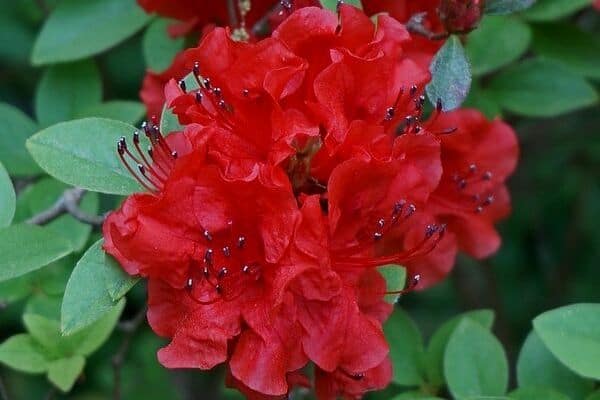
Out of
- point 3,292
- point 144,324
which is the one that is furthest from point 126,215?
point 144,324

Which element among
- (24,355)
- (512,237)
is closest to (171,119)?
(24,355)

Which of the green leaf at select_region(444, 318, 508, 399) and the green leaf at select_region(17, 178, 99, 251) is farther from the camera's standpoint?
the green leaf at select_region(17, 178, 99, 251)

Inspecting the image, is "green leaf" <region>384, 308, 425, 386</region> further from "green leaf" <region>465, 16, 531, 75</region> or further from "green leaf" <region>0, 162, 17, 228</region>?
"green leaf" <region>0, 162, 17, 228</region>

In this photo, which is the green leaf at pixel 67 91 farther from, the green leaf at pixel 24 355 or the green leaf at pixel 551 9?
the green leaf at pixel 551 9

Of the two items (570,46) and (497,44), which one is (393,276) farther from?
(570,46)

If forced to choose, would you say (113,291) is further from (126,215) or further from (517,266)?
(517,266)

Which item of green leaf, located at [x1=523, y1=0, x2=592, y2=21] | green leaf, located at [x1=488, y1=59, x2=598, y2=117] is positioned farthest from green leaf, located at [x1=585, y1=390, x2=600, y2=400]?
green leaf, located at [x1=523, y1=0, x2=592, y2=21]
